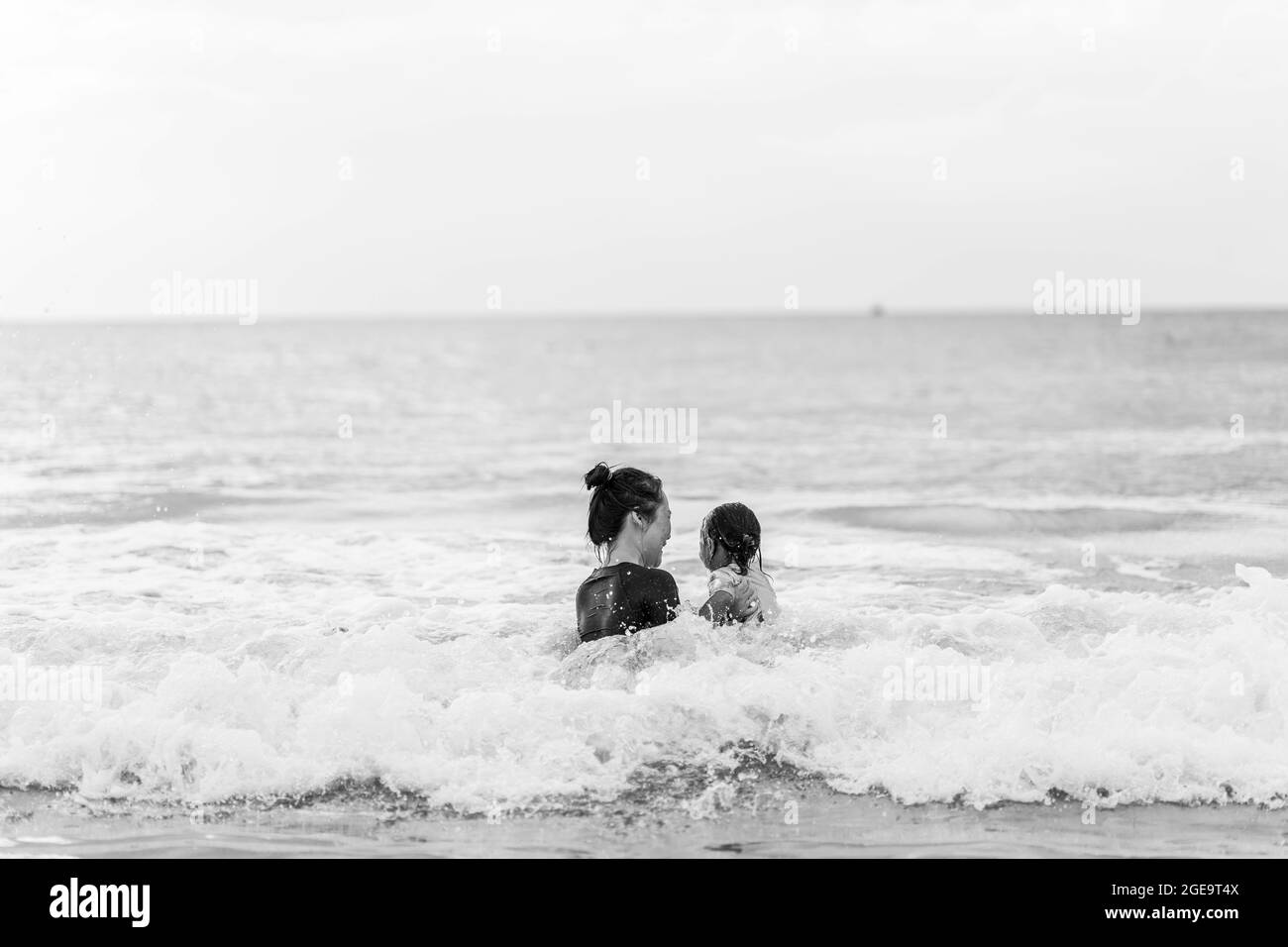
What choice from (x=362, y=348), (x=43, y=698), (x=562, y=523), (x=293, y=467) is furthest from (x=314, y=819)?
(x=362, y=348)

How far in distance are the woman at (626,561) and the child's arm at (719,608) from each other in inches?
10.9

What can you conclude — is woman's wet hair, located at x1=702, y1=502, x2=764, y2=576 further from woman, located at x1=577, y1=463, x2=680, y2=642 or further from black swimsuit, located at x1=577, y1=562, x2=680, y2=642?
black swimsuit, located at x1=577, y1=562, x2=680, y2=642

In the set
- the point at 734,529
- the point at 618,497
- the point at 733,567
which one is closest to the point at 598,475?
the point at 618,497

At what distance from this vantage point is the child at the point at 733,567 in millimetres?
7535

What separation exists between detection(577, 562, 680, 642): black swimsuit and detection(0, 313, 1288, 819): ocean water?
0.10m

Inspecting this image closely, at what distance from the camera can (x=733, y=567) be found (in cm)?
773

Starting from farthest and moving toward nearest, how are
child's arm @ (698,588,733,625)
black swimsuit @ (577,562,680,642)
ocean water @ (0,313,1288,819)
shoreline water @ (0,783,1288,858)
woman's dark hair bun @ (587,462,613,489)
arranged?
child's arm @ (698,588,733,625) → woman's dark hair bun @ (587,462,613,489) → black swimsuit @ (577,562,680,642) → ocean water @ (0,313,1288,819) → shoreline water @ (0,783,1288,858)

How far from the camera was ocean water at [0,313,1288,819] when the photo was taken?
6.03 m

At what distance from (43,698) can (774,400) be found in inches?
1362

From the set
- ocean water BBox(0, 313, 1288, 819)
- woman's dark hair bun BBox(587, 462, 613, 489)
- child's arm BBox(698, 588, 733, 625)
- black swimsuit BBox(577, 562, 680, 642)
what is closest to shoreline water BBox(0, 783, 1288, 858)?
ocean water BBox(0, 313, 1288, 819)

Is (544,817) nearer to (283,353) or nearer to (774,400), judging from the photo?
(774,400)

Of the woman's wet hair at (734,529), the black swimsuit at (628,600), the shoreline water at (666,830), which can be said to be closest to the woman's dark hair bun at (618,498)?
the black swimsuit at (628,600)

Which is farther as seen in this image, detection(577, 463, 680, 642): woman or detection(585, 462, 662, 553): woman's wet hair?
detection(585, 462, 662, 553): woman's wet hair

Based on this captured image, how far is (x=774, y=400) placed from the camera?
40438 mm
